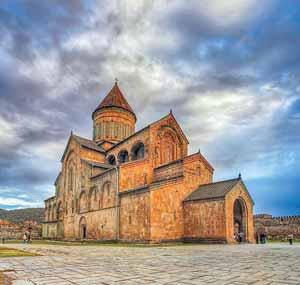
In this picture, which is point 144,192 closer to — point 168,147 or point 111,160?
point 168,147

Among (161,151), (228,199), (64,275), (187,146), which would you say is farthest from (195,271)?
(187,146)

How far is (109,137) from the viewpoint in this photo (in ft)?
139

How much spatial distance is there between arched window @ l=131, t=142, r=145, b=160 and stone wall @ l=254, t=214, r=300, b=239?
17.2 metres

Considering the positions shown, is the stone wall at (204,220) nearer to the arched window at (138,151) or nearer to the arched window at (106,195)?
the arched window at (106,195)

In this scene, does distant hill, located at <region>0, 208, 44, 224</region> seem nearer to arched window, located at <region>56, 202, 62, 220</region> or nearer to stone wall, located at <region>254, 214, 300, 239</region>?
arched window, located at <region>56, 202, 62, 220</region>

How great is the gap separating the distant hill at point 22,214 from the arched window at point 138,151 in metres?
48.4

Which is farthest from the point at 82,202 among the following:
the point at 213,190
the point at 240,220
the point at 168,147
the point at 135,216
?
the point at 240,220

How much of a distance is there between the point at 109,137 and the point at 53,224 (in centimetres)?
1491

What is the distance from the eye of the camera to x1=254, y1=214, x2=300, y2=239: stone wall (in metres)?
34.0

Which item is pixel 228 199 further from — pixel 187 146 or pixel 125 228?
pixel 187 146

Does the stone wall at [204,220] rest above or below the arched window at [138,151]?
below

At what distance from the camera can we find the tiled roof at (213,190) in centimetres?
2558

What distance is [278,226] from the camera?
117 ft

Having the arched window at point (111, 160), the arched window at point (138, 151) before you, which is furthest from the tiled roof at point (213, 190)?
the arched window at point (111, 160)
